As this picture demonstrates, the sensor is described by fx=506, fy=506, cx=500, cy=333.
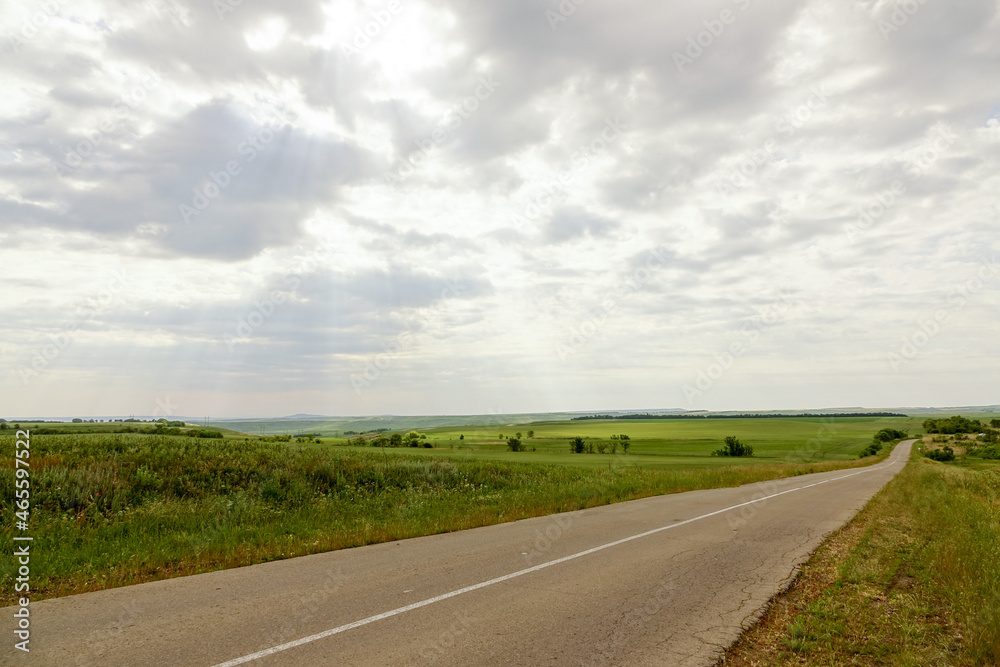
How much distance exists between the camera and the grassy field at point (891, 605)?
238 inches

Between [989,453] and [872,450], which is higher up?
[989,453]

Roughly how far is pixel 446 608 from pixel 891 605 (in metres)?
6.89

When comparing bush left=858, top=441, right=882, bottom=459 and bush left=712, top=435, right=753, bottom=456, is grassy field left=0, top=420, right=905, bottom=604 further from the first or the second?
bush left=858, top=441, right=882, bottom=459

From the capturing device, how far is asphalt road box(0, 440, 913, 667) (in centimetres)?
560

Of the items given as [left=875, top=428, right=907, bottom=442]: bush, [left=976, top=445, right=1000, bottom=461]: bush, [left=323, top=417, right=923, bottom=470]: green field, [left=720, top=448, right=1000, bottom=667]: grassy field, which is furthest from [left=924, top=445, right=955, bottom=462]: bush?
[left=720, top=448, right=1000, bottom=667]: grassy field

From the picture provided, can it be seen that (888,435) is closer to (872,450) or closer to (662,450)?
(872,450)

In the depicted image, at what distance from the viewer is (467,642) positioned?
5930mm

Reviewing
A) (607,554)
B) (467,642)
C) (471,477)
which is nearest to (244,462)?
(471,477)

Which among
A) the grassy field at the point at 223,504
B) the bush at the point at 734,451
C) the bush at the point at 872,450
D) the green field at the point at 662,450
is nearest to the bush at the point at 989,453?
the bush at the point at 872,450

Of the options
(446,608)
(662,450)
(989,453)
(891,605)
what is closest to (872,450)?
(989,453)

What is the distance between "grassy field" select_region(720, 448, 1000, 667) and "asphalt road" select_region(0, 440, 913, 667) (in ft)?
1.47

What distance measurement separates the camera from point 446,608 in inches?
276

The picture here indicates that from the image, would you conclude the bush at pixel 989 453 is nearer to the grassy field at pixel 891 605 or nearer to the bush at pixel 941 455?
the bush at pixel 941 455

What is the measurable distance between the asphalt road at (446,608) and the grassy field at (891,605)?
1.47ft
